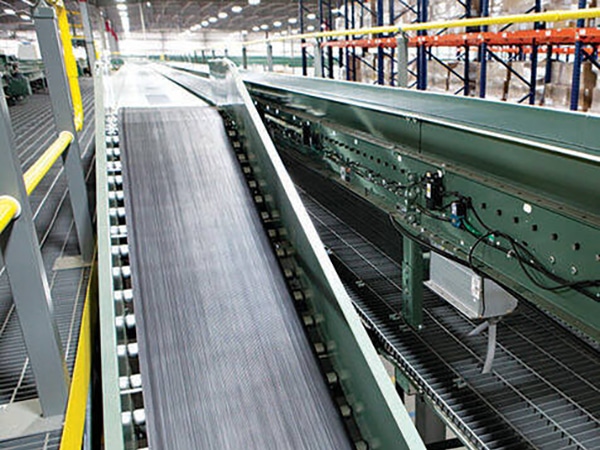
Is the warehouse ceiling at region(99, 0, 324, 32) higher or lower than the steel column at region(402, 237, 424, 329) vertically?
higher

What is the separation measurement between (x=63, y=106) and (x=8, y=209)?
1770 millimetres

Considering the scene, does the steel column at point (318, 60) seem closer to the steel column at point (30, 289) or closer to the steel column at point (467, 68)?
the steel column at point (467, 68)

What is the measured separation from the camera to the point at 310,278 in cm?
266

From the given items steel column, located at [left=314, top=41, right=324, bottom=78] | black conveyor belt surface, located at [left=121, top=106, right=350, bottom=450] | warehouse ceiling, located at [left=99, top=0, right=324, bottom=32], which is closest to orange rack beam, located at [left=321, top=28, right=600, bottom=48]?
steel column, located at [left=314, top=41, right=324, bottom=78]

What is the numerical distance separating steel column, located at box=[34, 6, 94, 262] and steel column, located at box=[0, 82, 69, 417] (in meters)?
1.41

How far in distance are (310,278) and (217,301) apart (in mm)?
511

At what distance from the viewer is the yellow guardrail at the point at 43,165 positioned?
7.22 feet

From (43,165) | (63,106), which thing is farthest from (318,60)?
(43,165)

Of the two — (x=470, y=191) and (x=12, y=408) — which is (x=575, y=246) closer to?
(x=470, y=191)

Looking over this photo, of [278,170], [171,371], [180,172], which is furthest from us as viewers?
[180,172]

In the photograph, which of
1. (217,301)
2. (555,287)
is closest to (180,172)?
(217,301)

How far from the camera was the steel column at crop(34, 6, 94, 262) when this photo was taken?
3.06 metres

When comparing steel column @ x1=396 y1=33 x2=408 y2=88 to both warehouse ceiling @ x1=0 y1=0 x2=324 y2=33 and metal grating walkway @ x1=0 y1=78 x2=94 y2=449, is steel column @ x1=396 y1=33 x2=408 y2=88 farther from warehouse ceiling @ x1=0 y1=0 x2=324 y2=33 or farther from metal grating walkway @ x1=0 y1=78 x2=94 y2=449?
warehouse ceiling @ x1=0 y1=0 x2=324 y2=33

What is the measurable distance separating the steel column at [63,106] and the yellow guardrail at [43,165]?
19 cm
